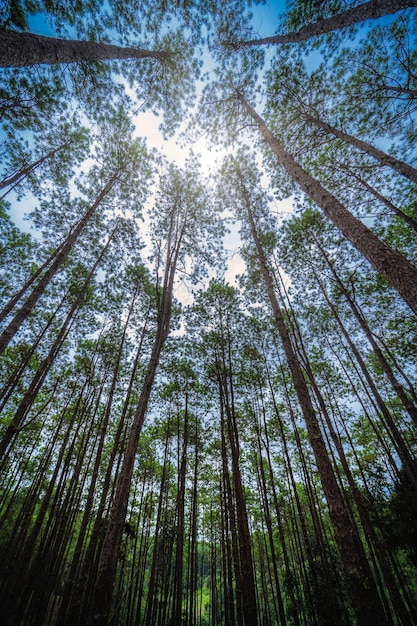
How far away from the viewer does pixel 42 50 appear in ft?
12.1

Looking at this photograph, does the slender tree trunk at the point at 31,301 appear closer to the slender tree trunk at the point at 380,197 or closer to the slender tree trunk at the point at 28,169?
the slender tree trunk at the point at 28,169

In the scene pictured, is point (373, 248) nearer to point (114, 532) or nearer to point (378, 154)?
point (378, 154)

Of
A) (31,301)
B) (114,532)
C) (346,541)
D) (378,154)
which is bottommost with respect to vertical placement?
(346,541)

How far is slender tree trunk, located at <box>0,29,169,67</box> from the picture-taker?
3.23 meters

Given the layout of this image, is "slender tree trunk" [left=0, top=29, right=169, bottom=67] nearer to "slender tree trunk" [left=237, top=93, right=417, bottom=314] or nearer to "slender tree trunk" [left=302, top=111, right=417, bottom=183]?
"slender tree trunk" [left=237, top=93, right=417, bottom=314]

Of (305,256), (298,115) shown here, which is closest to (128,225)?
(298,115)

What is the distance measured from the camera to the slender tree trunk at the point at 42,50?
3.23 m

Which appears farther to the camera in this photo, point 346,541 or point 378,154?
point 378,154

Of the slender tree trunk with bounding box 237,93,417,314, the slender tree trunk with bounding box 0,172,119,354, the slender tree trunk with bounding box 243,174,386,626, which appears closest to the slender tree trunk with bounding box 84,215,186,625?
the slender tree trunk with bounding box 0,172,119,354

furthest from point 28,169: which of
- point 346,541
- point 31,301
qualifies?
point 346,541

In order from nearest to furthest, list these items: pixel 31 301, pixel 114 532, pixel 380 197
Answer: pixel 114 532 → pixel 31 301 → pixel 380 197

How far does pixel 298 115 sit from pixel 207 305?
9063 mm

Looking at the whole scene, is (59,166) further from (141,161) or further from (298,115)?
(298,115)

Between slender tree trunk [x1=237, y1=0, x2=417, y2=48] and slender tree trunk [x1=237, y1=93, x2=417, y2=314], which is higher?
slender tree trunk [x1=237, y1=0, x2=417, y2=48]
